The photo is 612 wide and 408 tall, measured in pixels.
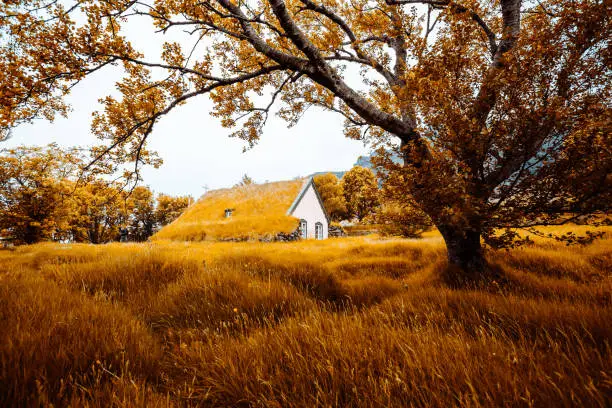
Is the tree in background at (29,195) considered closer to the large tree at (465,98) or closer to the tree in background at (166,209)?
the large tree at (465,98)

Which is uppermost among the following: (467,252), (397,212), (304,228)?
(397,212)

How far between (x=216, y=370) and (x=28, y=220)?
2974cm

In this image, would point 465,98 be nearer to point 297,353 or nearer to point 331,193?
point 297,353

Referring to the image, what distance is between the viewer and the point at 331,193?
46.0 metres

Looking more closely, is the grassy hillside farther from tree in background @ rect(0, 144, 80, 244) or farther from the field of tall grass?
the field of tall grass

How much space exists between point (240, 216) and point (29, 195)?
17853 mm

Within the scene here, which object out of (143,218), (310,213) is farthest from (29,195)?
(143,218)

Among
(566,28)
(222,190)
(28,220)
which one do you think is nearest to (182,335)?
(566,28)

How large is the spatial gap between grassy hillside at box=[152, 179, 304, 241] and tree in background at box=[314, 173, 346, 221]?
1677 cm

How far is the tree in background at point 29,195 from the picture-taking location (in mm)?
20109

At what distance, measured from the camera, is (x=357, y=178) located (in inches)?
1751

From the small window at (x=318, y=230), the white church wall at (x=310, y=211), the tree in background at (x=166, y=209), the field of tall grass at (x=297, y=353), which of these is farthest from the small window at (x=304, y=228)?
the tree in background at (x=166, y=209)

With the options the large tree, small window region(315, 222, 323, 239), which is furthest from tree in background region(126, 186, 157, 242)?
the large tree

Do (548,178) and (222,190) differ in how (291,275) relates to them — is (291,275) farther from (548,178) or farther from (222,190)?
(222,190)
